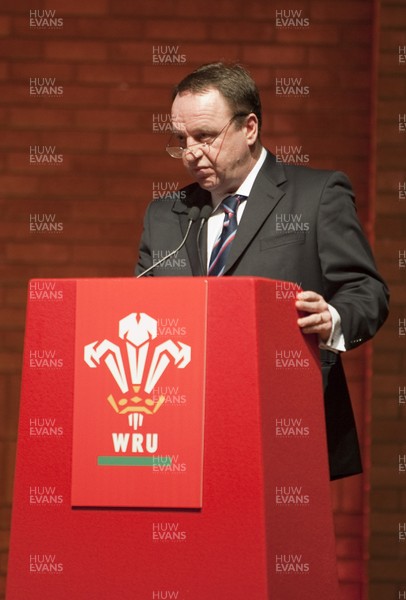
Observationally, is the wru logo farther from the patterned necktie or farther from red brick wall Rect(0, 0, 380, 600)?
red brick wall Rect(0, 0, 380, 600)

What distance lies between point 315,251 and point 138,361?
0.68m

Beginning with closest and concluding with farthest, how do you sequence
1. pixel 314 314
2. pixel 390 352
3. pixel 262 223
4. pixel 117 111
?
1. pixel 314 314
2. pixel 262 223
3. pixel 390 352
4. pixel 117 111

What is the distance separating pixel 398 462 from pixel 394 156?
3.43 ft

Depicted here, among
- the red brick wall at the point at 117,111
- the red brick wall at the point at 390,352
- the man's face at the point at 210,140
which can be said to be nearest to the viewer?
the man's face at the point at 210,140

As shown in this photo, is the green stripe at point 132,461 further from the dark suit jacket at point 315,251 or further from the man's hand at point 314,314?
the dark suit jacket at point 315,251

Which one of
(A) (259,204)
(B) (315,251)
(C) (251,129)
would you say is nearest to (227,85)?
(C) (251,129)

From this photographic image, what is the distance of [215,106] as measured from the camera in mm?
2428

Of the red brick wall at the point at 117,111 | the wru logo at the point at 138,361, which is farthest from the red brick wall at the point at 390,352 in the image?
the wru logo at the point at 138,361

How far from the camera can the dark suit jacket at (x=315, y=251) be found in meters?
2.23

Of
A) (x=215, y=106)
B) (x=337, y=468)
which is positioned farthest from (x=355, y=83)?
(x=337, y=468)

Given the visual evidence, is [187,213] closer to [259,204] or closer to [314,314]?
[259,204]

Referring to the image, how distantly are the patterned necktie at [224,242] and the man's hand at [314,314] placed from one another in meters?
0.38

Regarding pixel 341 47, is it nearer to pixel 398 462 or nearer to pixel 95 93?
pixel 95 93

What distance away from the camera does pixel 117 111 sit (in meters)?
3.65
